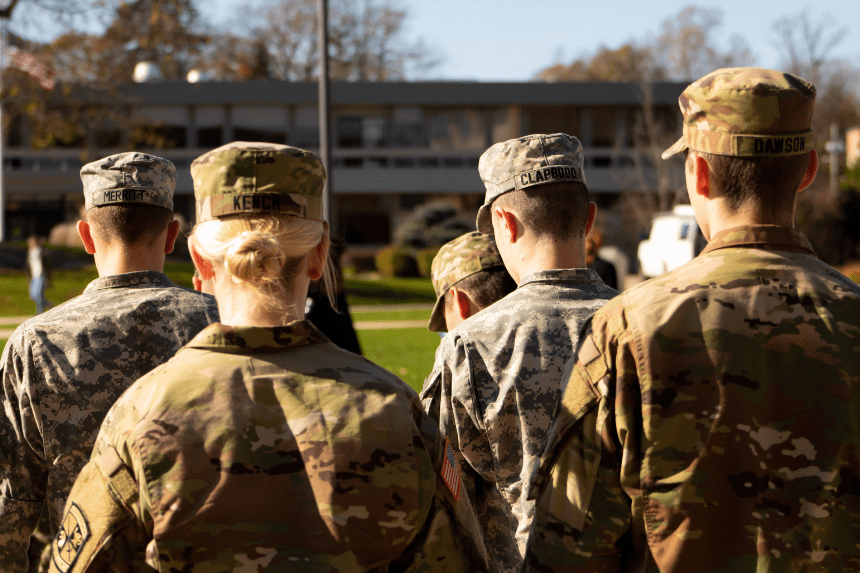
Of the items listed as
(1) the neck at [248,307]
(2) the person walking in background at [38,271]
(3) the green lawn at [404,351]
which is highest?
(1) the neck at [248,307]

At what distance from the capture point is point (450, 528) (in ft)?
6.58

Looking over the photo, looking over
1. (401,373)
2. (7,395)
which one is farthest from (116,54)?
(7,395)

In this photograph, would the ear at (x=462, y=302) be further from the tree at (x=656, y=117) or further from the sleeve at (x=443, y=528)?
the tree at (x=656, y=117)

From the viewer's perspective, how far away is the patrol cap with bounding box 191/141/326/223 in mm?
1961

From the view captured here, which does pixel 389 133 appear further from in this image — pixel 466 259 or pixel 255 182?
pixel 255 182

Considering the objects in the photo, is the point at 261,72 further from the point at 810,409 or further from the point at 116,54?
the point at 810,409

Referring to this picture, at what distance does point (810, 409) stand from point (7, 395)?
2561 millimetres

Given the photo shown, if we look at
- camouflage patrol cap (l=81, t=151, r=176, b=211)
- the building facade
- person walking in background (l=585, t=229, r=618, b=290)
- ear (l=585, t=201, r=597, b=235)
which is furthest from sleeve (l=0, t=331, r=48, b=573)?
the building facade

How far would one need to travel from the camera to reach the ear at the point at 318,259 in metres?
2.05

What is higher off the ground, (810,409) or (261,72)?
(261,72)

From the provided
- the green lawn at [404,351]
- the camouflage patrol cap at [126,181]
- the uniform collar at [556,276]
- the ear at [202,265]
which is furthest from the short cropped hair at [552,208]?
Answer: the green lawn at [404,351]

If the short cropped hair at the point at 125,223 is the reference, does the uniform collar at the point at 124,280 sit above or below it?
below

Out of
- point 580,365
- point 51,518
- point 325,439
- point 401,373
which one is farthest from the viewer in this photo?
point 401,373

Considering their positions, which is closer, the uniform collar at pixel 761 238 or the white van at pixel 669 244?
the uniform collar at pixel 761 238
